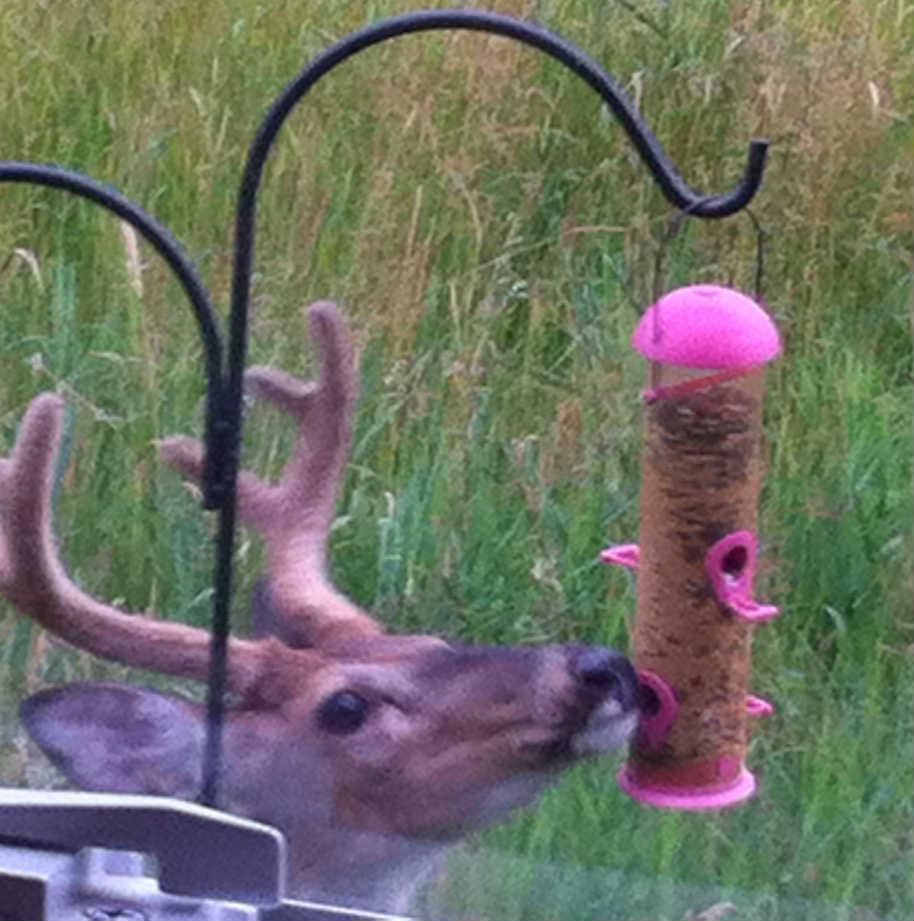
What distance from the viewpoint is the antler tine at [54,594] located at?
144cm

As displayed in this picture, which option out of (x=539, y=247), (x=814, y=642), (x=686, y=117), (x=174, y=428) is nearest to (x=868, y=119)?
(x=686, y=117)

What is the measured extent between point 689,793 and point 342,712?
197 millimetres

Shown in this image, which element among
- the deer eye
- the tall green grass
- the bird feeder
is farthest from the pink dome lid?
the deer eye

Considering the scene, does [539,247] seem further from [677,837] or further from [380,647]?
[677,837]

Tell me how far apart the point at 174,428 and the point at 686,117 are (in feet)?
1.24

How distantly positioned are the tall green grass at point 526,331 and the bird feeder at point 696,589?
7 centimetres

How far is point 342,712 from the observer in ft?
4.75

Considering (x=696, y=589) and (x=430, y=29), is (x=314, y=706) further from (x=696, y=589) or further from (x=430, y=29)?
(x=430, y=29)

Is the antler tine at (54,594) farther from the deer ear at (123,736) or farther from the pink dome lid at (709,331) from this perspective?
the pink dome lid at (709,331)

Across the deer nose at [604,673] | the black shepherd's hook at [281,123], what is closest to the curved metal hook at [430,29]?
the black shepherd's hook at [281,123]

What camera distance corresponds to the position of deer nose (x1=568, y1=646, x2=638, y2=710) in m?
1.37

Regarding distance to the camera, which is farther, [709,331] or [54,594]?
[54,594]

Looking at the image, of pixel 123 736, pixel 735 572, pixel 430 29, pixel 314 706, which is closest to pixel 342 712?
pixel 314 706

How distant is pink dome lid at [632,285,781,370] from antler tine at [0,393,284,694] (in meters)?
0.30
